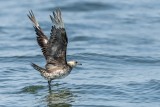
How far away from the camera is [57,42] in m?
15.2

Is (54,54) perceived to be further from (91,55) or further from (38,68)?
(91,55)

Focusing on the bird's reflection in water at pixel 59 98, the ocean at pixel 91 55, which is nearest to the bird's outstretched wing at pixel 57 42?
the bird's reflection in water at pixel 59 98

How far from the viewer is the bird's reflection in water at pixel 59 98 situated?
15.3 m

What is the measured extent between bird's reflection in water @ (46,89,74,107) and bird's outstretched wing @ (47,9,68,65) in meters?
0.77

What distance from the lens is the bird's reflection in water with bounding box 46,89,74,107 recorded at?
1532 cm

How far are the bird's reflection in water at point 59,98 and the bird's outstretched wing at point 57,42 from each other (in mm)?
770

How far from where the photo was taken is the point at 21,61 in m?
19.7

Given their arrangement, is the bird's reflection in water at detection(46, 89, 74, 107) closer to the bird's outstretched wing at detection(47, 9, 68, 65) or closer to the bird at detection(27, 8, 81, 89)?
the bird at detection(27, 8, 81, 89)

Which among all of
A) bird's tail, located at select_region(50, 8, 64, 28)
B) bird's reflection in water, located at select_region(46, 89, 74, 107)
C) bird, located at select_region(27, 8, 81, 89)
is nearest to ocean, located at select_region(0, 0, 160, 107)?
bird's reflection in water, located at select_region(46, 89, 74, 107)

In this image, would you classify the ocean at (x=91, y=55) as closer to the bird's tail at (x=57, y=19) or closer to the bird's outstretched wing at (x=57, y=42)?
the bird's outstretched wing at (x=57, y=42)

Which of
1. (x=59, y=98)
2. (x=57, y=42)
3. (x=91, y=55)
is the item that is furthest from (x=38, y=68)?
(x=91, y=55)

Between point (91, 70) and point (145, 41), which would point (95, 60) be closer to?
point (91, 70)

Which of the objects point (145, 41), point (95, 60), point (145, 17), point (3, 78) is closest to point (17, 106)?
point (3, 78)

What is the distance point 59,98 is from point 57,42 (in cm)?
141
